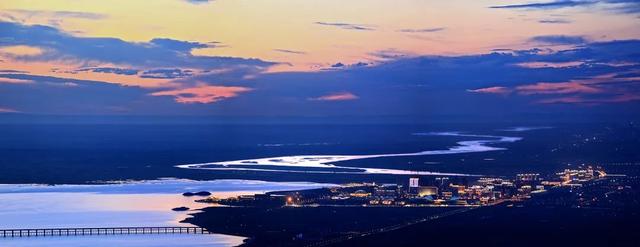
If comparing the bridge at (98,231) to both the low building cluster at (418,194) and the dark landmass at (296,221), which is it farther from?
the low building cluster at (418,194)


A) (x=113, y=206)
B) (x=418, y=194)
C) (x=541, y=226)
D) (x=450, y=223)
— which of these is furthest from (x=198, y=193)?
(x=541, y=226)

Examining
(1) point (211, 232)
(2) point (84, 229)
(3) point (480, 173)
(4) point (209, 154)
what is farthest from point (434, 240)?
(4) point (209, 154)

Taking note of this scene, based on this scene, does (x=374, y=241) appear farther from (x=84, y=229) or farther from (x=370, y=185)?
(x=370, y=185)

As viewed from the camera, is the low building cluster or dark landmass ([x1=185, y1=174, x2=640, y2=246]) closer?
dark landmass ([x1=185, y1=174, x2=640, y2=246])

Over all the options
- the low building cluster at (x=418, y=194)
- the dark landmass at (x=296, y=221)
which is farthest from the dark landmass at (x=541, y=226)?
the low building cluster at (x=418, y=194)

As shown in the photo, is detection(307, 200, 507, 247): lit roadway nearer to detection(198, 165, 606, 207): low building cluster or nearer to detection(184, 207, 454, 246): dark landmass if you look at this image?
detection(184, 207, 454, 246): dark landmass

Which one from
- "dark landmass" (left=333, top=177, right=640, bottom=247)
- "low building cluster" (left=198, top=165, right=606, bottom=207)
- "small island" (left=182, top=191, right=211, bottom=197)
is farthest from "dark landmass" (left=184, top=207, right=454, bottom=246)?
"small island" (left=182, top=191, right=211, bottom=197)

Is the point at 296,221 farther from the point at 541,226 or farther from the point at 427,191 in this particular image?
the point at 427,191

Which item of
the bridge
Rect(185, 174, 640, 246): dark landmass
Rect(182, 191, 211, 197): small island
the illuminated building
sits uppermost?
the illuminated building
